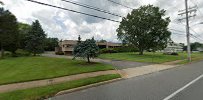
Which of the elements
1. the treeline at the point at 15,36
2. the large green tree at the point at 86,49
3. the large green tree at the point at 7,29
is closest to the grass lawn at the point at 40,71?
the large green tree at the point at 86,49

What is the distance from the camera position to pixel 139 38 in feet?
161

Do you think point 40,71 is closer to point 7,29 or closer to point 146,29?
point 7,29

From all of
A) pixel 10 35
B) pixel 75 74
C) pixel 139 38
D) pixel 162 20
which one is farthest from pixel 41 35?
pixel 75 74

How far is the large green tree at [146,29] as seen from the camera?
→ 160 feet

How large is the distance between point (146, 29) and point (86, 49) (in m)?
29.7

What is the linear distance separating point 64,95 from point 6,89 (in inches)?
138

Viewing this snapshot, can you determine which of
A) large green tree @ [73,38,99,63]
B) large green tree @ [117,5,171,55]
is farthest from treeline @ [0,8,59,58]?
large green tree @ [73,38,99,63]

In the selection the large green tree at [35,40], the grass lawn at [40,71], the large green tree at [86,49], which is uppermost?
the large green tree at [35,40]

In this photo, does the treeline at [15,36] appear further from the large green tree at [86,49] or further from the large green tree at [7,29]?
the large green tree at [86,49]

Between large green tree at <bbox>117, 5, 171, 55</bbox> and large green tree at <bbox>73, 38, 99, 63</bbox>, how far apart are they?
27.2 metres

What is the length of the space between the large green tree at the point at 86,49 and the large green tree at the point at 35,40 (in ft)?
82.6

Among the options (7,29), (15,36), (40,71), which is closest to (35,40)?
(15,36)

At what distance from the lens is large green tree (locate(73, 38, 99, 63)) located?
22.2 metres

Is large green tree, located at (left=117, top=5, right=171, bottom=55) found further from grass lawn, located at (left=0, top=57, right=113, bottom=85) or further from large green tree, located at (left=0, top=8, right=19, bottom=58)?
grass lawn, located at (left=0, top=57, right=113, bottom=85)
